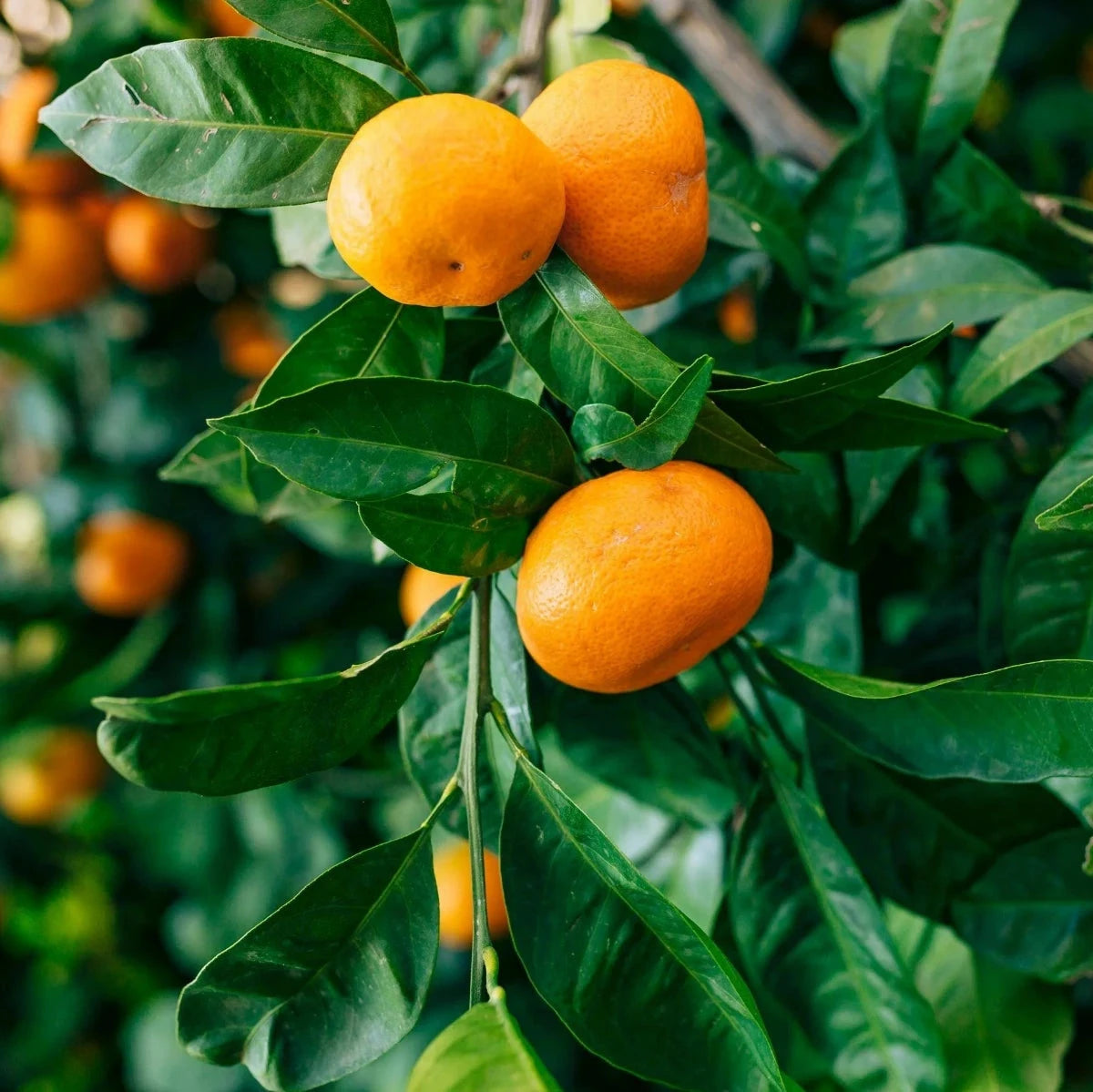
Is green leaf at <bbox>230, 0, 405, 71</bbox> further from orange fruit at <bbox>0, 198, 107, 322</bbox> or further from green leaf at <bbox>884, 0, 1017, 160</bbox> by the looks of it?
orange fruit at <bbox>0, 198, 107, 322</bbox>

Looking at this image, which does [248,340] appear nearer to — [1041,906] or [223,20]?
[223,20]

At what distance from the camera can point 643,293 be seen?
20.9 inches

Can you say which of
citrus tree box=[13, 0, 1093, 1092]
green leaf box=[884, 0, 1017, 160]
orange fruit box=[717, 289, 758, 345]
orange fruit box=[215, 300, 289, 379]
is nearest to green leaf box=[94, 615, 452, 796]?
citrus tree box=[13, 0, 1093, 1092]

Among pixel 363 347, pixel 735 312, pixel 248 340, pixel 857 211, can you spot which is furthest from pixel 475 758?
pixel 248 340

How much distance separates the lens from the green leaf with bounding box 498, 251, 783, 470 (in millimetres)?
466

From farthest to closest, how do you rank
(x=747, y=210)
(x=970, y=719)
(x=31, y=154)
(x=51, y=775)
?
(x=51, y=775) < (x=31, y=154) < (x=747, y=210) < (x=970, y=719)

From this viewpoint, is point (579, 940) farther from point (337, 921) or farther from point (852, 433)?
point (852, 433)

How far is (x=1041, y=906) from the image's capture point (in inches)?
25.8

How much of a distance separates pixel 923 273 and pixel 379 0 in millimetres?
392

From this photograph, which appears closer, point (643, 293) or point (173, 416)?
point (643, 293)

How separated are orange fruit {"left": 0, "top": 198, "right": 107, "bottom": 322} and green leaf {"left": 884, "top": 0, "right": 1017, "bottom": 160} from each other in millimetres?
876

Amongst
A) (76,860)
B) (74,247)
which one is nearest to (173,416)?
(74,247)

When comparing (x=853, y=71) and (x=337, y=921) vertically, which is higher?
(x=853, y=71)

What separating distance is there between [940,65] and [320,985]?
722mm
